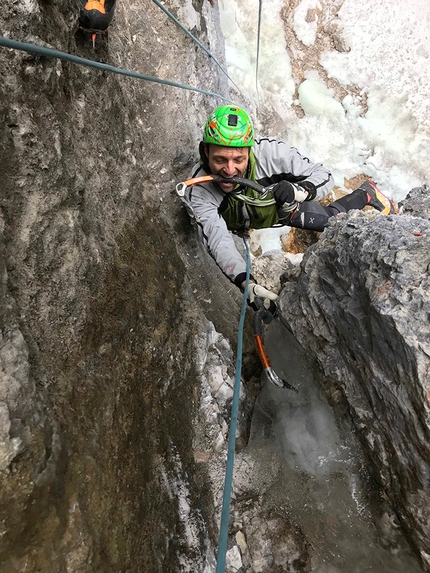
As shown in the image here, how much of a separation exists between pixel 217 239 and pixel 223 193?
460mm

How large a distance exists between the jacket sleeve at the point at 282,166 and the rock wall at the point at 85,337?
107cm

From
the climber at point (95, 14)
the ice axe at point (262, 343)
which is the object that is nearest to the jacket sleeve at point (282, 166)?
the ice axe at point (262, 343)

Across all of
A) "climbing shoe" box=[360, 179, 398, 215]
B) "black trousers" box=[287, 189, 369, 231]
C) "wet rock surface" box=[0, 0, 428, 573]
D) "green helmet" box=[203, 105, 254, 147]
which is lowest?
"wet rock surface" box=[0, 0, 428, 573]

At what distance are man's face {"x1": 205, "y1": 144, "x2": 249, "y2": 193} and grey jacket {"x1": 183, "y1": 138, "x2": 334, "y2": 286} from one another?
0.14m

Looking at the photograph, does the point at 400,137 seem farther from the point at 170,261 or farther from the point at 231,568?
the point at 231,568

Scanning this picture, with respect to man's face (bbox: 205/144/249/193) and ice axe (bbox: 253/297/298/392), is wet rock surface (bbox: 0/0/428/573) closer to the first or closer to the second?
ice axe (bbox: 253/297/298/392)

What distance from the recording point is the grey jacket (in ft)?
10.1

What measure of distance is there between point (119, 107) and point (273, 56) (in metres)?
4.17

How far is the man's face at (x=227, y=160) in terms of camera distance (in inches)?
118

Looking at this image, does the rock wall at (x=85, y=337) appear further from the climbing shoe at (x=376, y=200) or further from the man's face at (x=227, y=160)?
the climbing shoe at (x=376, y=200)

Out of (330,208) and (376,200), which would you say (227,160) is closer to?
(330,208)

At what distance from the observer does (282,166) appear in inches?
A: 132

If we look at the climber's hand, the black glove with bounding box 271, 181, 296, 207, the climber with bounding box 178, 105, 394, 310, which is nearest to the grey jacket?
the climber with bounding box 178, 105, 394, 310

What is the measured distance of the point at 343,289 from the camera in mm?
1997
